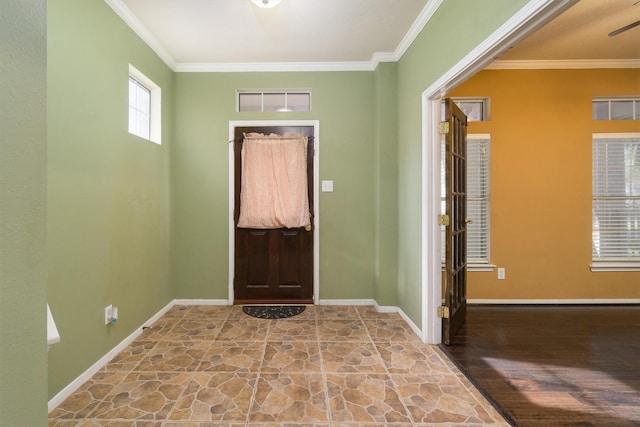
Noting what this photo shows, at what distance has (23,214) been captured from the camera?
2.44ft

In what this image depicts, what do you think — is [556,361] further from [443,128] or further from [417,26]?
[417,26]

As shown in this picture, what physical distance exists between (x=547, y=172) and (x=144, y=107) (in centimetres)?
447

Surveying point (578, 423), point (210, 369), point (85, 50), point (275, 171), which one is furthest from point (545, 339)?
point (85, 50)

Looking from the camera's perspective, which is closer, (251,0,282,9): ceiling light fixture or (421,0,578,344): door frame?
(251,0,282,9): ceiling light fixture

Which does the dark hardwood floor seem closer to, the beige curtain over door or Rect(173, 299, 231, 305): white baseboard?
the beige curtain over door

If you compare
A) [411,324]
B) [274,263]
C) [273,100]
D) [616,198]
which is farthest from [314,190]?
[616,198]

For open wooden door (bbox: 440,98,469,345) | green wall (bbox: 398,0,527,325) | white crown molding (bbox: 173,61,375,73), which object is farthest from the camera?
white crown molding (bbox: 173,61,375,73)

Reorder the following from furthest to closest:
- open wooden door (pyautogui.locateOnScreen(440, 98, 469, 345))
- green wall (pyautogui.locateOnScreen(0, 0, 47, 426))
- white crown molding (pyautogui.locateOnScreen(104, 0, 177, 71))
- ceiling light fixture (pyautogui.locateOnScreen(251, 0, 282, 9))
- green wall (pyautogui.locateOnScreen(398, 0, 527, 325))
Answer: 1. open wooden door (pyautogui.locateOnScreen(440, 98, 469, 345))
2. white crown molding (pyautogui.locateOnScreen(104, 0, 177, 71))
3. ceiling light fixture (pyautogui.locateOnScreen(251, 0, 282, 9))
4. green wall (pyautogui.locateOnScreen(398, 0, 527, 325))
5. green wall (pyautogui.locateOnScreen(0, 0, 47, 426))

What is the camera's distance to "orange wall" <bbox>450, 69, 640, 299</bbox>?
337 cm

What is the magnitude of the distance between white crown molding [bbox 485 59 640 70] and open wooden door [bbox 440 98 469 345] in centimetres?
127

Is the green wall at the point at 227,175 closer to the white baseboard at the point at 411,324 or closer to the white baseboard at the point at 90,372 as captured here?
the white baseboard at the point at 411,324

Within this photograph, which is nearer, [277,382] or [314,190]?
[277,382]

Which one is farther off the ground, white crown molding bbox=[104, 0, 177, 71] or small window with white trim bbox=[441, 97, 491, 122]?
white crown molding bbox=[104, 0, 177, 71]

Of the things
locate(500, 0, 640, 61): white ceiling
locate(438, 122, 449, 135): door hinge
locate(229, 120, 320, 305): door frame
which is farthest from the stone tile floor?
locate(500, 0, 640, 61): white ceiling
